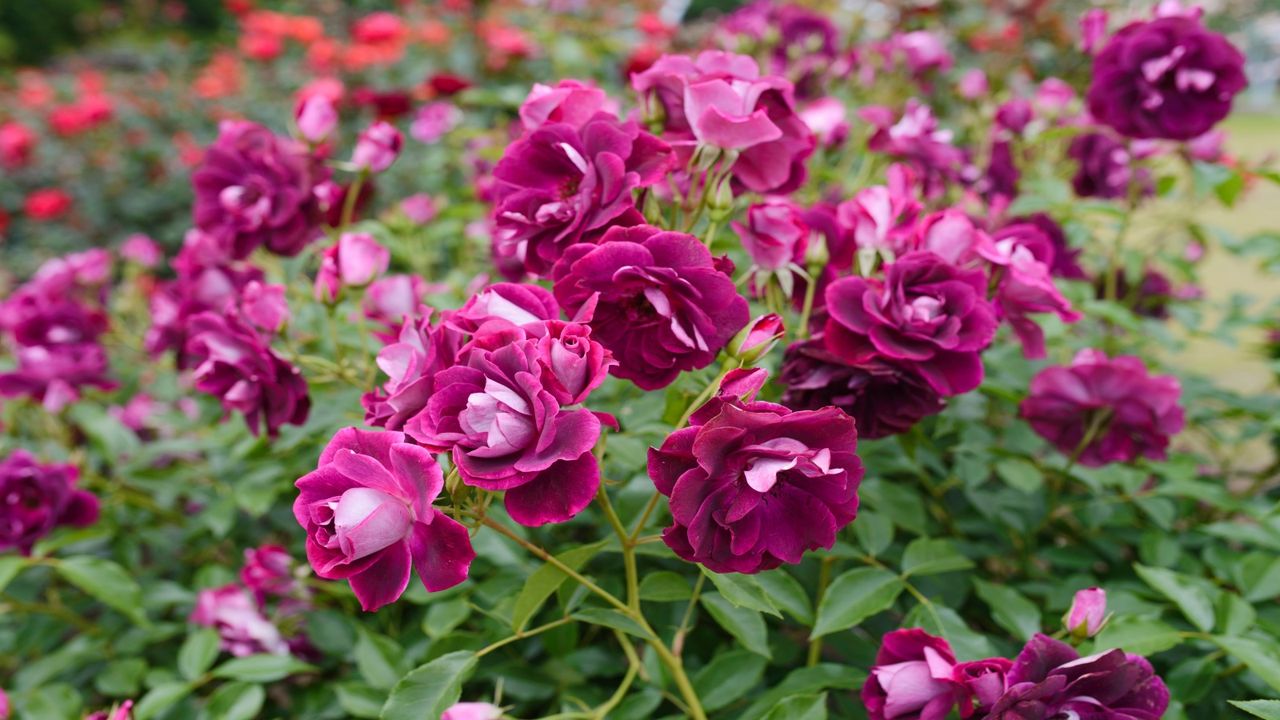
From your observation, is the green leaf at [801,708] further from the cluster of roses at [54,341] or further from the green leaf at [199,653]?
the cluster of roses at [54,341]

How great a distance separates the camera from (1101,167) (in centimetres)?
156

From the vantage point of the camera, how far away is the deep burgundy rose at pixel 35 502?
1.16 meters

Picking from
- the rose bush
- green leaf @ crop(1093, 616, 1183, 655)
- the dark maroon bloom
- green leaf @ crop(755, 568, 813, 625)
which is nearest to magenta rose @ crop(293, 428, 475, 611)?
the rose bush

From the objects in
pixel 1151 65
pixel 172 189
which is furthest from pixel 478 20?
pixel 1151 65

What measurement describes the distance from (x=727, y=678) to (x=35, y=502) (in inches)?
38.6

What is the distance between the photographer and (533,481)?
61 cm

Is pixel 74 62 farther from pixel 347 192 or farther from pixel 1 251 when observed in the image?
pixel 347 192

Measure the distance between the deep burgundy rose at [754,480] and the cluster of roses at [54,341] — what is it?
125cm

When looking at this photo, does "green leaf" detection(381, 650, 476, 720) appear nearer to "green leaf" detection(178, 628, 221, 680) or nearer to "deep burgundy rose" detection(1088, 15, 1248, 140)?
"green leaf" detection(178, 628, 221, 680)

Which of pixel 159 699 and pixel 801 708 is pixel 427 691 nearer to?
pixel 801 708

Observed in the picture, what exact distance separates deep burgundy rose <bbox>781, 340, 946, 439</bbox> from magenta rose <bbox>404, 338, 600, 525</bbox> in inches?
10.5

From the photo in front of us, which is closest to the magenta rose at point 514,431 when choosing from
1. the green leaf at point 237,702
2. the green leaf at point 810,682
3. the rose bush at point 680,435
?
the rose bush at point 680,435

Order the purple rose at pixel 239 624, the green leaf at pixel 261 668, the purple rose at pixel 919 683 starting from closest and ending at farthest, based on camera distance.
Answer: the purple rose at pixel 919 683, the green leaf at pixel 261 668, the purple rose at pixel 239 624

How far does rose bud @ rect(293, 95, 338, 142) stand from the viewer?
45.8 inches
